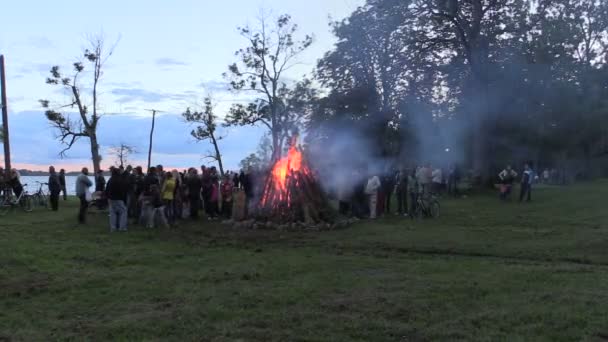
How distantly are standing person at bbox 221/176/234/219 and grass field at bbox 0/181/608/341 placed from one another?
3.90m

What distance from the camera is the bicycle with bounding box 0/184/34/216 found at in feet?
66.4

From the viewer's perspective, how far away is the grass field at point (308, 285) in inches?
230

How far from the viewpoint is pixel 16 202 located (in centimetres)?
2030

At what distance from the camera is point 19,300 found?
7.37 meters

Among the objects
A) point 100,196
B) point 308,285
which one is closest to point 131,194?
point 100,196

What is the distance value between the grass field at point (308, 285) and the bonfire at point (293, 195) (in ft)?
6.55

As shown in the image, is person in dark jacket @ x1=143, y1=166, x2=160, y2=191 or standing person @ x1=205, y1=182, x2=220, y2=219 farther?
standing person @ x1=205, y1=182, x2=220, y2=219

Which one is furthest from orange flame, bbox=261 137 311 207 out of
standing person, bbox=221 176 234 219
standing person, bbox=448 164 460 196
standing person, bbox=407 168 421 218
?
standing person, bbox=448 164 460 196

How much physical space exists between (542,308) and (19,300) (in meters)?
6.44

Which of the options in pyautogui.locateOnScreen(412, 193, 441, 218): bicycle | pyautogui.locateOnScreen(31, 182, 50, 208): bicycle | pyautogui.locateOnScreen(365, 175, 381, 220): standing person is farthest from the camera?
pyautogui.locateOnScreen(31, 182, 50, 208): bicycle

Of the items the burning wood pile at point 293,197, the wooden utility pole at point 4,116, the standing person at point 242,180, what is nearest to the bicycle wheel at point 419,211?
the burning wood pile at point 293,197

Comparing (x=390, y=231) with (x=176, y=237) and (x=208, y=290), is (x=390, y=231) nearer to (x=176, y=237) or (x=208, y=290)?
(x=176, y=237)

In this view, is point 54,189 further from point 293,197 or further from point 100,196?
point 293,197

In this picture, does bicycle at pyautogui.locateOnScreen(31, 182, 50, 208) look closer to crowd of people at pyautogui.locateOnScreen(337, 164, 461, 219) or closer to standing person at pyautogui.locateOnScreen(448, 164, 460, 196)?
crowd of people at pyautogui.locateOnScreen(337, 164, 461, 219)
